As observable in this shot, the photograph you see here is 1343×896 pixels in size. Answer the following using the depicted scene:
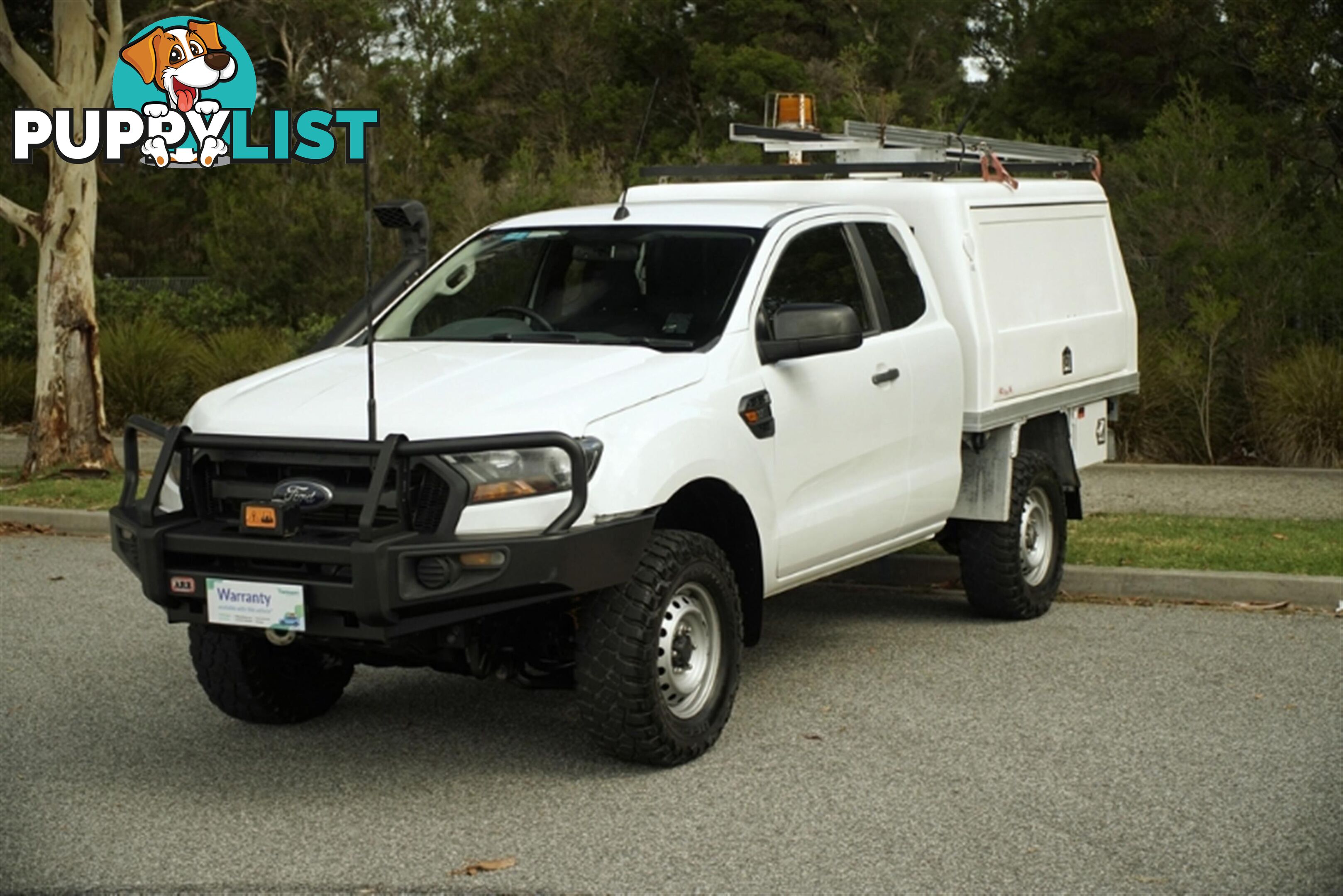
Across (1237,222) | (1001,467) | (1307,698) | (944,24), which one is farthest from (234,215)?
(944,24)

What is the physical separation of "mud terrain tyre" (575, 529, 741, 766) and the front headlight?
1.61 ft

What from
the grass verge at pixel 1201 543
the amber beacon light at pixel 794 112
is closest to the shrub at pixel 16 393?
the grass verge at pixel 1201 543

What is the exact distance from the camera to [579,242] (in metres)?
7.83

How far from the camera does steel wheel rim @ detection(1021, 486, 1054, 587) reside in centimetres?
932

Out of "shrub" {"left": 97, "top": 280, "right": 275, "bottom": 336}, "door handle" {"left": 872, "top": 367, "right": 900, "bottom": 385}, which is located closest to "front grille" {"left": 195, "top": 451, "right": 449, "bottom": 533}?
"door handle" {"left": 872, "top": 367, "right": 900, "bottom": 385}

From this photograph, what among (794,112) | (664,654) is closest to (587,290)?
(664,654)

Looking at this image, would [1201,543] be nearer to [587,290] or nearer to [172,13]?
[587,290]

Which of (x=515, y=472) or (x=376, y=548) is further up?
(x=515, y=472)

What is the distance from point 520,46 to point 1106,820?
4456 centimetres

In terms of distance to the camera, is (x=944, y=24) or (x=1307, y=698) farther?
(x=944, y=24)

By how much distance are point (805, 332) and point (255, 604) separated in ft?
7.84

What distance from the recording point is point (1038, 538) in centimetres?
952

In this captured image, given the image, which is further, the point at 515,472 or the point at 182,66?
the point at 182,66

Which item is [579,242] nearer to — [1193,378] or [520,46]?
[1193,378]
